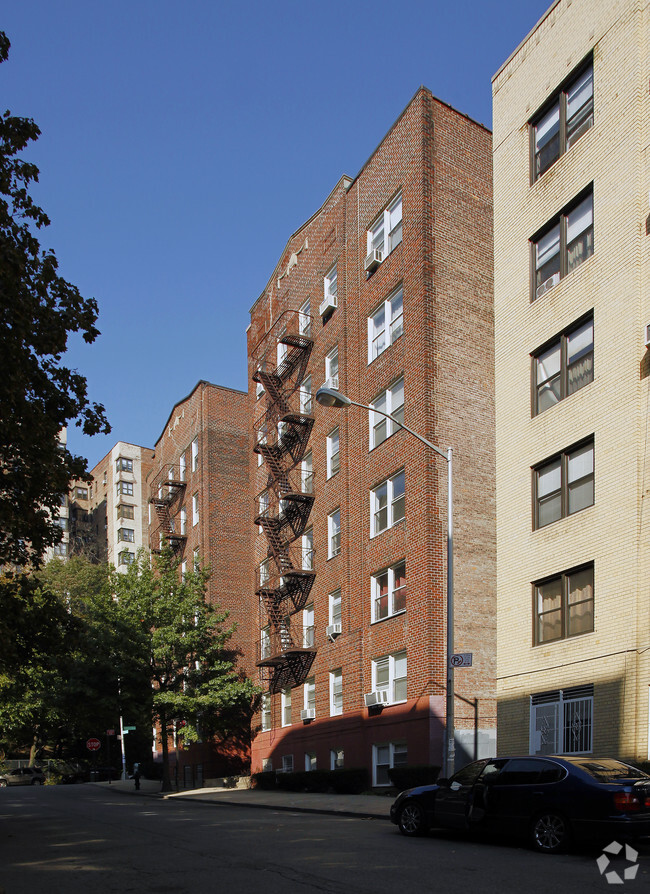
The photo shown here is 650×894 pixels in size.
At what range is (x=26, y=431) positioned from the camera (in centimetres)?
1571

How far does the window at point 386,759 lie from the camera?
1051 inches

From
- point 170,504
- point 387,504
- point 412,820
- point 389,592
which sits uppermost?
point 387,504

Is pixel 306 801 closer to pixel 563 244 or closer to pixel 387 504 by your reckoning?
pixel 387 504

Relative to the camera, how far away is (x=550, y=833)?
40.5 ft

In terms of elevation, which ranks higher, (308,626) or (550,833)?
(550,833)

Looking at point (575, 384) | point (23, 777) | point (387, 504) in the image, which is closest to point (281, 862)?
A: point (575, 384)

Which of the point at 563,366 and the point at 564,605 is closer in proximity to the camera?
the point at 564,605

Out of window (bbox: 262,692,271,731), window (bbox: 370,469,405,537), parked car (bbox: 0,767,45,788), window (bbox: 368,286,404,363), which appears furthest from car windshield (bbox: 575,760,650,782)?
parked car (bbox: 0,767,45,788)

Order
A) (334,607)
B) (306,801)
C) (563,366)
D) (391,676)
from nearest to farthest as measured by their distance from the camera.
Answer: (563,366) < (306,801) < (391,676) < (334,607)

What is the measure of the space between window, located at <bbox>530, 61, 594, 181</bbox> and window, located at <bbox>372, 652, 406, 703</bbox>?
1448 cm

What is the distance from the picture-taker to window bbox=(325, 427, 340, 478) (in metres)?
33.8

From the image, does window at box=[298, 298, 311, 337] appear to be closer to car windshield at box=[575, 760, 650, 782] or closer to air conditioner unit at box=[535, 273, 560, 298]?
air conditioner unit at box=[535, 273, 560, 298]

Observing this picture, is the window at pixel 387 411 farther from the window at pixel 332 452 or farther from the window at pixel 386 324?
the window at pixel 332 452

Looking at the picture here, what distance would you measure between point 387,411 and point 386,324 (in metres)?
3.12
